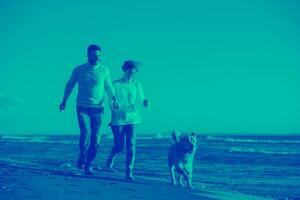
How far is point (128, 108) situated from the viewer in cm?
713

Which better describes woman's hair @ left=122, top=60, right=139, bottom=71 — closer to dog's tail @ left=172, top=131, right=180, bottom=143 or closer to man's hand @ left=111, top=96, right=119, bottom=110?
man's hand @ left=111, top=96, right=119, bottom=110

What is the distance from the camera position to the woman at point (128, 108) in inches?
280

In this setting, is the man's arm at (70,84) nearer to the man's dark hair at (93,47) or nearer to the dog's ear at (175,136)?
the man's dark hair at (93,47)

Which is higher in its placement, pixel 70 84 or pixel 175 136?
pixel 70 84

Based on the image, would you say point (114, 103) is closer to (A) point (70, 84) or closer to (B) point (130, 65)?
(B) point (130, 65)

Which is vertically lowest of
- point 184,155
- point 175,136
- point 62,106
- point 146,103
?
point 184,155

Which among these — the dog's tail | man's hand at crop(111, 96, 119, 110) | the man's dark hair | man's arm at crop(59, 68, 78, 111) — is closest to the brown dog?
the dog's tail

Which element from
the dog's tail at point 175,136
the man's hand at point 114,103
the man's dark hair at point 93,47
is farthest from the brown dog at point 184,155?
the man's dark hair at point 93,47

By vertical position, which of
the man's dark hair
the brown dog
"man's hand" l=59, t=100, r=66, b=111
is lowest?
the brown dog

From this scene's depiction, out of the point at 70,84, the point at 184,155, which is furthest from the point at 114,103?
the point at 184,155

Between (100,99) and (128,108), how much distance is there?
448 mm

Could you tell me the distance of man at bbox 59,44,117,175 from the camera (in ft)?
22.7

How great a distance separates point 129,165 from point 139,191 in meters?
1.35

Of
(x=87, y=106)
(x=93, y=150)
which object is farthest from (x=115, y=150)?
(x=87, y=106)
